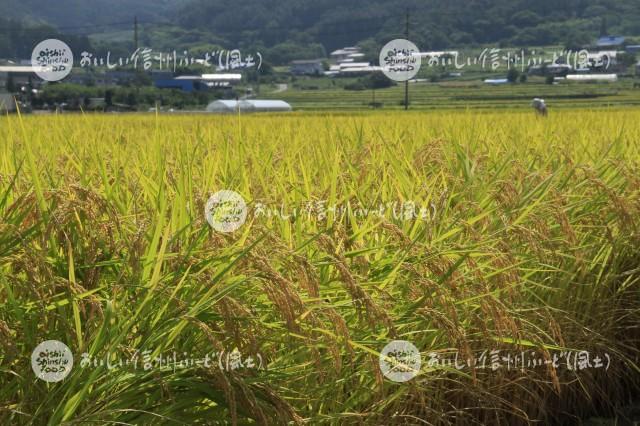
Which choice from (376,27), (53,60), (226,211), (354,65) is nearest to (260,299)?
(226,211)

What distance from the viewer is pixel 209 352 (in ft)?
6.69

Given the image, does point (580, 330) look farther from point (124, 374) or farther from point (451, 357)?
point (124, 374)

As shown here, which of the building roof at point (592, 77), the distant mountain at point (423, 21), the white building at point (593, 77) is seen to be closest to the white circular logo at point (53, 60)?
the white building at point (593, 77)

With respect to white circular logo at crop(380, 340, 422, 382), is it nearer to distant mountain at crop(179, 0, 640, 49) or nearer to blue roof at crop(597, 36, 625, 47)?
blue roof at crop(597, 36, 625, 47)

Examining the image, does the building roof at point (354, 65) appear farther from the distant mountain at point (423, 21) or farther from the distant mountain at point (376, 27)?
the distant mountain at point (423, 21)

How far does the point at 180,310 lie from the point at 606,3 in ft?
425

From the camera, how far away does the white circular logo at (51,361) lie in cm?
180

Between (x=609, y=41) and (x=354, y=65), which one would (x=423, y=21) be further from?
(x=609, y=41)

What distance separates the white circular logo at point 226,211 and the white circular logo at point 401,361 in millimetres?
561

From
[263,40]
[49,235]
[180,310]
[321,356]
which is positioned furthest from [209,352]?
[263,40]

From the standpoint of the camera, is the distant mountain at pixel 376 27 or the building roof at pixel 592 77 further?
the distant mountain at pixel 376 27

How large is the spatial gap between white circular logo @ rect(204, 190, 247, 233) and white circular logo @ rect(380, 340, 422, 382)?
56 cm

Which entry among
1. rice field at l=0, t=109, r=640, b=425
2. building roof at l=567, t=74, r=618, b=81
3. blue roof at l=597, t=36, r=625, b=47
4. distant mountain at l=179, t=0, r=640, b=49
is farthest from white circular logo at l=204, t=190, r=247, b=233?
distant mountain at l=179, t=0, r=640, b=49

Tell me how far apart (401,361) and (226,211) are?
69 centimetres
